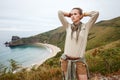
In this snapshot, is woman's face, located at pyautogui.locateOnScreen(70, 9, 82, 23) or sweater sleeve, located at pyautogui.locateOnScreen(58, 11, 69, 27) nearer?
woman's face, located at pyautogui.locateOnScreen(70, 9, 82, 23)

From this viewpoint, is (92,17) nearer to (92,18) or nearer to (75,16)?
(92,18)

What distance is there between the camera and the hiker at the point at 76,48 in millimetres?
3707

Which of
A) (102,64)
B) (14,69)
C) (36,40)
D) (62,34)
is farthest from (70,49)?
(36,40)

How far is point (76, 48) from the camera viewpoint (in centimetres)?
370

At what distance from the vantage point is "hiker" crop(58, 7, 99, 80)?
3.71 m

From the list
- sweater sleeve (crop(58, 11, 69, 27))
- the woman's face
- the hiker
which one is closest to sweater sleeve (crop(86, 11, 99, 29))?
the hiker

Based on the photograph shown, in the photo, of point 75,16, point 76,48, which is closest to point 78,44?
point 76,48

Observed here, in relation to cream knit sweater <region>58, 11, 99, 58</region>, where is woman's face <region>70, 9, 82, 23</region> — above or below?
above

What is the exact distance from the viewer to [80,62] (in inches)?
146

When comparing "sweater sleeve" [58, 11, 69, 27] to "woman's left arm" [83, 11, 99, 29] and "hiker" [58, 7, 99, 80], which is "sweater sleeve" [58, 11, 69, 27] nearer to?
"hiker" [58, 7, 99, 80]

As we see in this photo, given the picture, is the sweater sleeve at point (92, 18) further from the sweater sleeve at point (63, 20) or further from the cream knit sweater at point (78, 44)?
the sweater sleeve at point (63, 20)

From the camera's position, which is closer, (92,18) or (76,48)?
(76,48)

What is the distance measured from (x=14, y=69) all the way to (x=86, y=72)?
4.40 metres

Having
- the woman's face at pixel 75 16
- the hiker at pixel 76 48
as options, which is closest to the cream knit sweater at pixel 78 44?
the hiker at pixel 76 48
